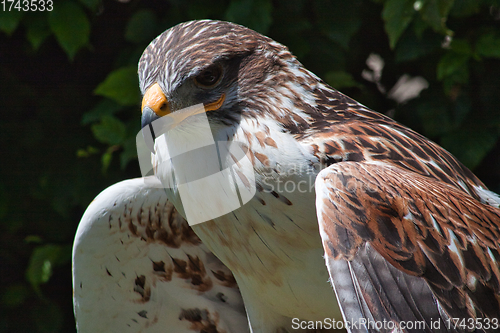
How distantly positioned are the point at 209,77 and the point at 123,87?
1105 millimetres

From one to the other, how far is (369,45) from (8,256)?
93.8 inches

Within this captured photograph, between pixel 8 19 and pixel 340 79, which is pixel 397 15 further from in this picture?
pixel 8 19

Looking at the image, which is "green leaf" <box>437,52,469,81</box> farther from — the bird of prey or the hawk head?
the hawk head

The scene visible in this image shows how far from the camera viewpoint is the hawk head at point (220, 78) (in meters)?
1.32

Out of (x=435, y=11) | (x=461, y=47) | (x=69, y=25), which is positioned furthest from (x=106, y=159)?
(x=461, y=47)

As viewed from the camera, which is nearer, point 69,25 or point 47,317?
point 69,25

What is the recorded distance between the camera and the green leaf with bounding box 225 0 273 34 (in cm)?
215

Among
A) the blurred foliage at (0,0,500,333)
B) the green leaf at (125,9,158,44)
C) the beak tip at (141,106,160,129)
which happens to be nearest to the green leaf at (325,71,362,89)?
the blurred foliage at (0,0,500,333)

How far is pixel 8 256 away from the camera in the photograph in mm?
2928

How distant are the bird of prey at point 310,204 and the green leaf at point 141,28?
0.87 metres

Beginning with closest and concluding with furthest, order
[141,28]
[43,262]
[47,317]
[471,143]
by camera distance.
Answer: [471,143] → [141,28] → [43,262] → [47,317]

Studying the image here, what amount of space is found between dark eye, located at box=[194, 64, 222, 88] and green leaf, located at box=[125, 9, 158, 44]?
119 centimetres

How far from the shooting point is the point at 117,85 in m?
2.33

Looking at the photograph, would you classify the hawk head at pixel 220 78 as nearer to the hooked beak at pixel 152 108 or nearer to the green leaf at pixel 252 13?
the hooked beak at pixel 152 108
